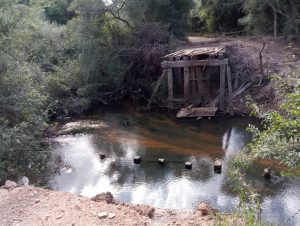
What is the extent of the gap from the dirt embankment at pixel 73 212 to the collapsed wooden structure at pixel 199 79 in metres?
10.0

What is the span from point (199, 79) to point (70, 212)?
11922 mm

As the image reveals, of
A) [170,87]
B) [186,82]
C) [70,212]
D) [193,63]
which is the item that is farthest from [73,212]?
[170,87]

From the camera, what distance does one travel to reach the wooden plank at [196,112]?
56.4 feet

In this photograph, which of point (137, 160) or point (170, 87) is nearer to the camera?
point (137, 160)

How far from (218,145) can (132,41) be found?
866 cm

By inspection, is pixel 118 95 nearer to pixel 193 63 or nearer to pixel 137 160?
pixel 193 63

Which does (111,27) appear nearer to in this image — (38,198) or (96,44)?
(96,44)

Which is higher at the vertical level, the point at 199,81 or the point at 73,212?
the point at 199,81

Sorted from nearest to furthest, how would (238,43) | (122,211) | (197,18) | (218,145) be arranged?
(122,211) → (218,145) → (238,43) → (197,18)

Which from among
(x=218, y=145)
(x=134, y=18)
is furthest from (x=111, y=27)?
(x=218, y=145)

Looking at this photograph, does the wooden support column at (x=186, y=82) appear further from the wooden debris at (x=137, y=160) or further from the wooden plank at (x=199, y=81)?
the wooden debris at (x=137, y=160)

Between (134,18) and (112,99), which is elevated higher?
(134,18)

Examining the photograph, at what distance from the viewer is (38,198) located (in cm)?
817

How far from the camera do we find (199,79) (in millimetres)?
18297
